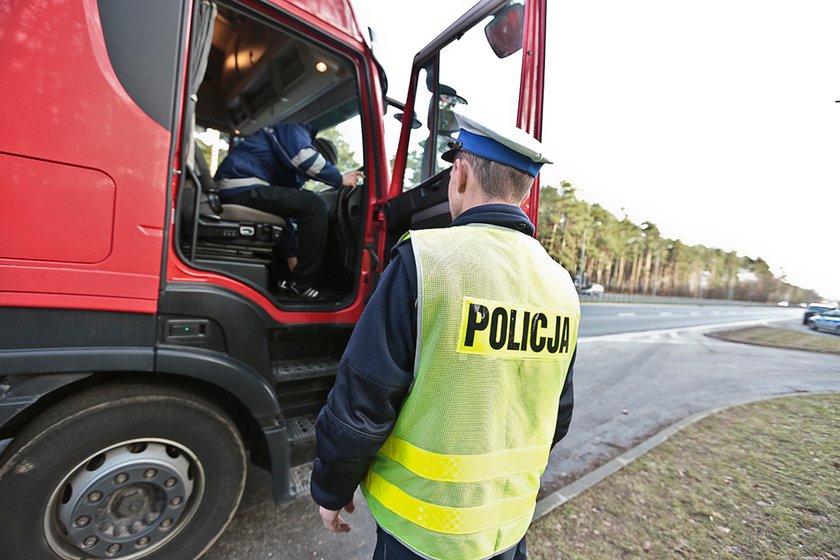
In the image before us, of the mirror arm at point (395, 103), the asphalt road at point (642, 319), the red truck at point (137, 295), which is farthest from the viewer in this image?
the asphalt road at point (642, 319)

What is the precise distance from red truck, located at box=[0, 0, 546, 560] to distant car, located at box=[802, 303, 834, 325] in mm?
1990

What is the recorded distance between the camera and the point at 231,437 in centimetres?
190

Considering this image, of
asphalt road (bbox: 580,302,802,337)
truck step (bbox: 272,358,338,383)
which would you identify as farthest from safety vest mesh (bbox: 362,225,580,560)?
asphalt road (bbox: 580,302,802,337)

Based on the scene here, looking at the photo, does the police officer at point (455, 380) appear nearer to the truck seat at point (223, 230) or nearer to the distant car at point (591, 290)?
the truck seat at point (223, 230)

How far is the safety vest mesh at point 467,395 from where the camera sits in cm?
98

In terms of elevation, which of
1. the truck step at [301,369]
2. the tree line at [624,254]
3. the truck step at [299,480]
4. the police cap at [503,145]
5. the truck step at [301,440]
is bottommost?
the truck step at [299,480]

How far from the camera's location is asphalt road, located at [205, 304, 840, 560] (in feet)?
7.36

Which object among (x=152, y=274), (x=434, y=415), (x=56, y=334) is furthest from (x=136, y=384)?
(x=434, y=415)

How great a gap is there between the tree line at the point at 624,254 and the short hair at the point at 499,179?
34.9m

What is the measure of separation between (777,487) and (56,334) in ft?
13.7

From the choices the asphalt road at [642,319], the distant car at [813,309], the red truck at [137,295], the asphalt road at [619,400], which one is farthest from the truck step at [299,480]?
the asphalt road at [642,319]

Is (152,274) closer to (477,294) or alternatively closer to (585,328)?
(477,294)

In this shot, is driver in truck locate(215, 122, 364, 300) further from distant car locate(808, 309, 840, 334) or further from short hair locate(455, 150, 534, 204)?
distant car locate(808, 309, 840, 334)

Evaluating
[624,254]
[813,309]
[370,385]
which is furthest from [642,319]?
[624,254]
